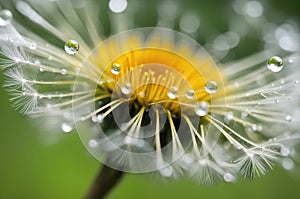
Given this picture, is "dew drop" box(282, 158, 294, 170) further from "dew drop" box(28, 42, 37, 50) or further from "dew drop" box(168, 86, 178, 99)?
"dew drop" box(28, 42, 37, 50)

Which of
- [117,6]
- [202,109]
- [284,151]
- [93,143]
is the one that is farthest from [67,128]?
[117,6]

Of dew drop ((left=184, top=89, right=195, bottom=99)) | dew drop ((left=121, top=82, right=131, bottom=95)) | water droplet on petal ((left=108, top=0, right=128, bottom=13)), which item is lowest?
dew drop ((left=121, top=82, right=131, bottom=95))

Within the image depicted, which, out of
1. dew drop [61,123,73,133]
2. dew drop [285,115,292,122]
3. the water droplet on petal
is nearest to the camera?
dew drop [61,123,73,133]

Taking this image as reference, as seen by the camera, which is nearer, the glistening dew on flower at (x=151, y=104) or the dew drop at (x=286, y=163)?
the glistening dew on flower at (x=151, y=104)

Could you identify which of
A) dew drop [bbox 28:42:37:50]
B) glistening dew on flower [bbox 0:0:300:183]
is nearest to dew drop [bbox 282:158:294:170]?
glistening dew on flower [bbox 0:0:300:183]

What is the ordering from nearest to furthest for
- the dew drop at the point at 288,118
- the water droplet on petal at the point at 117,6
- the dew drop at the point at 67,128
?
the dew drop at the point at 67,128 < the dew drop at the point at 288,118 < the water droplet on petal at the point at 117,6

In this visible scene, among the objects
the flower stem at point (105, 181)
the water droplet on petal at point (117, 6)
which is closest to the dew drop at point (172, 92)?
the flower stem at point (105, 181)

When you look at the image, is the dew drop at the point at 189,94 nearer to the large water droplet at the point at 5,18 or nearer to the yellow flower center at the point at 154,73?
the yellow flower center at the point at 154,73
